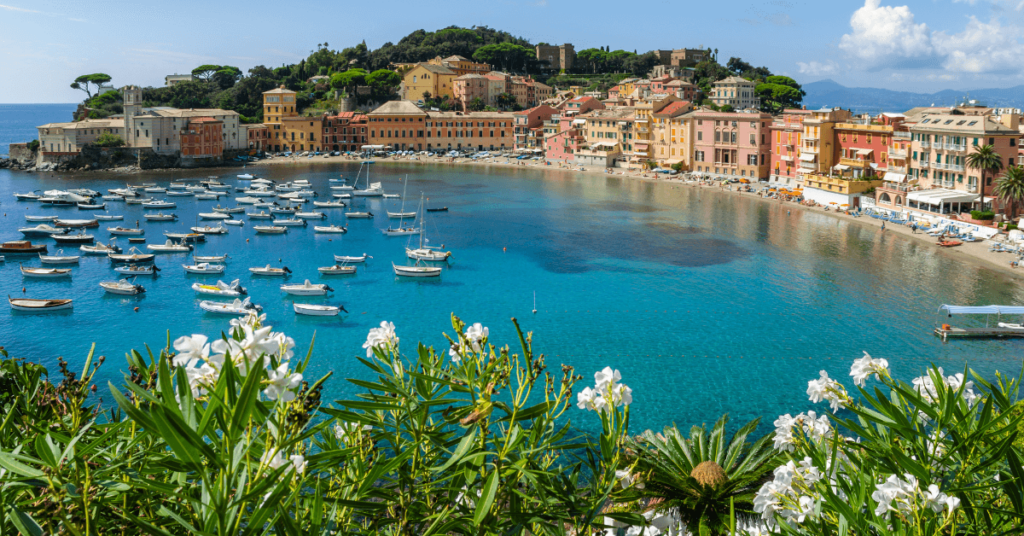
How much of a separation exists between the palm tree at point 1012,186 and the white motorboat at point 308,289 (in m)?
38.8

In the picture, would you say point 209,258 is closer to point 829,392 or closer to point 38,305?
point 38,305

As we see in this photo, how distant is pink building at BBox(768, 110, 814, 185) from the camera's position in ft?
212

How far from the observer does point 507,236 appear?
51062 millimetres

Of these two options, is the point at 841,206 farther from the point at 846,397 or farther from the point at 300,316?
the point at 846,397

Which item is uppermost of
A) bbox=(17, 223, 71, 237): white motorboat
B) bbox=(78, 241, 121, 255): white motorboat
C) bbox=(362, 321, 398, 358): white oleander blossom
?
bbox=(362, 321, 398, 358): white oleander blossom

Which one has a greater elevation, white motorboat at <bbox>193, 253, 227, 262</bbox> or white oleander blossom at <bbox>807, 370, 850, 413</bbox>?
white oleander blossom at <bbox>807, 370, 850, 413</bbox>

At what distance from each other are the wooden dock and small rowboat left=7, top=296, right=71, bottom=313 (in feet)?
120

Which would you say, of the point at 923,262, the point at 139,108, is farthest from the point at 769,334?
the point at 139,108

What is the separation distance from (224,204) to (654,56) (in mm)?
90140

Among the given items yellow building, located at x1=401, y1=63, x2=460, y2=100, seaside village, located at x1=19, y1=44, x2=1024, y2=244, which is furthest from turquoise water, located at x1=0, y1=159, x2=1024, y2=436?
yellow building, located at x1=401, y1=63, x2=460, y2=100

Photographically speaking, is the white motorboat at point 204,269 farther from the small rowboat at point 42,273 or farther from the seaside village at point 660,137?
the seaside village at point 660,137

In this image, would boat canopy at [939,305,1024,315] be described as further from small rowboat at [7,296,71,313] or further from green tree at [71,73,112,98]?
green tree at [71,73,112,98]

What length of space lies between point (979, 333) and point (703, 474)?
20.4 metres

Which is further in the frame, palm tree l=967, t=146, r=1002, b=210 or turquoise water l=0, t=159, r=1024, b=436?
palm tree l=967, t=146, r=1002, b=210
